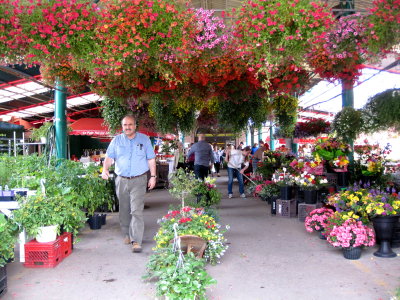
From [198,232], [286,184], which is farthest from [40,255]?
[286,184]

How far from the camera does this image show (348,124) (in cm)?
717

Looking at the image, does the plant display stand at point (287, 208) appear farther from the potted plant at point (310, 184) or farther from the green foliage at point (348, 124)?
the green foliage at point (348, 124)

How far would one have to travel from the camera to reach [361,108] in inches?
273

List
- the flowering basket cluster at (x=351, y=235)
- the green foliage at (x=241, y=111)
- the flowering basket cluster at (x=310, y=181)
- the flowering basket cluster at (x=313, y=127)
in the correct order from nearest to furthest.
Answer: the flowering basket cluster at (x=351, y=235)
the flowering basket cluster at (x=310, y=181)
the green foliage at (x=241, y=111)
the flowering basket cluster at (x=313, y=127)

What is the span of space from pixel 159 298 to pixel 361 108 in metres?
5.55

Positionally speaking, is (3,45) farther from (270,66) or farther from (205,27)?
(270,66)

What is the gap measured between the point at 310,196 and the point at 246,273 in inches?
111

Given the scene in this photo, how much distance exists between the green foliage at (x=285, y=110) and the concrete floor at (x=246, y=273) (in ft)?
18.3

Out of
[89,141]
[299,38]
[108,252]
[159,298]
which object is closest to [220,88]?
[299,38]

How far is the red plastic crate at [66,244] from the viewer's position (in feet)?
13.9

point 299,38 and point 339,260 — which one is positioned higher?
point 299,38

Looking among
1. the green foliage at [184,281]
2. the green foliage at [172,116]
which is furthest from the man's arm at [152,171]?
the green foliage at [172,116]

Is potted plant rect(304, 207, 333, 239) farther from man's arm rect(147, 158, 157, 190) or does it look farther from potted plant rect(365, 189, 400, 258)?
man's arm rect(147, 158, 157, 190)

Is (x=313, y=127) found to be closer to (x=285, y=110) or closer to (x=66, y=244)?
(x=285, y=110)
